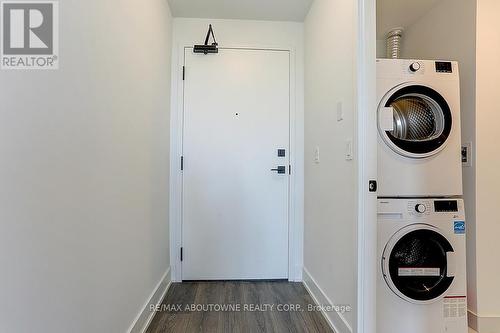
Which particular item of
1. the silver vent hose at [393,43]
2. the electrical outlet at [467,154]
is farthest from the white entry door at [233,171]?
the electrical outlet at [467,154]

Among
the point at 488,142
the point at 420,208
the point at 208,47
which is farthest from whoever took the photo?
the point at 208,47

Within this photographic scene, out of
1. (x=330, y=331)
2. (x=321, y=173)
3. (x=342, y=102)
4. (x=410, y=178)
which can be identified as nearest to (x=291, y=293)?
(x=330, y=331)

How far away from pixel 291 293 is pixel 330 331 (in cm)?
56

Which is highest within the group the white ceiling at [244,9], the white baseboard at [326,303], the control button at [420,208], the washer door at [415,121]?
the white ceiling at [244,9]

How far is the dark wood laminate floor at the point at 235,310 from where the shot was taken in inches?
72.1

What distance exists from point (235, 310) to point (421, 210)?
1.42 m

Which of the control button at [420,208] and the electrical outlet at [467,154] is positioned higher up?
the electrical outlet at [467,154]

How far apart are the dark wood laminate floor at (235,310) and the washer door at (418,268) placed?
554 millimetres

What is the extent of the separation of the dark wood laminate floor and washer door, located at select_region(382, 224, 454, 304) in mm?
554

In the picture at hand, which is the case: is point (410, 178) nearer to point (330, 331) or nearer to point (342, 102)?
point (342, 102)

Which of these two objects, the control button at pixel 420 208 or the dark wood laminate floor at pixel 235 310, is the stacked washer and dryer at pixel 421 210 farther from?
the dark wood laminate floor at pixel 235 310

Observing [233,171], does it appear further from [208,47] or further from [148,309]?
[148,309]

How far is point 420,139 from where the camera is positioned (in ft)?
5.77

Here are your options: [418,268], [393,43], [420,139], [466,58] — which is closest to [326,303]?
[418,268]
